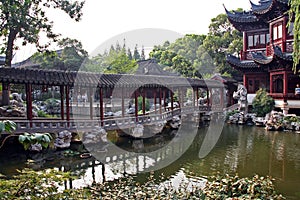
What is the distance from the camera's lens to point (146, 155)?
11.2 metres

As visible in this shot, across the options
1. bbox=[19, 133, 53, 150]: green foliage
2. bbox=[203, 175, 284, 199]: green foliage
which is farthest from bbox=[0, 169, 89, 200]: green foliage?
bbox=[203, 175, 284, 199]: green foliage

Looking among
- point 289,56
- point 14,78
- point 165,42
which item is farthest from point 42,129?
point 165,42

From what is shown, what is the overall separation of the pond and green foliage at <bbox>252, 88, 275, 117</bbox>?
17.6ft

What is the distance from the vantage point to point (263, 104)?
1880cm

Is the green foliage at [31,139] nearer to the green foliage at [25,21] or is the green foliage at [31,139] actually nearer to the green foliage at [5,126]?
the green foliage at [5,126]

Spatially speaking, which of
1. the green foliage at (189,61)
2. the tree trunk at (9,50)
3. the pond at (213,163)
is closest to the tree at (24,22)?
the tree trunk at (9,50)

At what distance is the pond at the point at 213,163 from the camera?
27.3 ft

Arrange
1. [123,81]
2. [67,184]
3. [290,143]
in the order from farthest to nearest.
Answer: [123,81] → [290,143] → [67,184]

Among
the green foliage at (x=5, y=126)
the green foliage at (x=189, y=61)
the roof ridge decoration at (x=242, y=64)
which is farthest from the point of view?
the green foliage at (x=189, y=61)

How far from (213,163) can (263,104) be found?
10600 millimetres

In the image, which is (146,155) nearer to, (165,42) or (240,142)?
(240,142)

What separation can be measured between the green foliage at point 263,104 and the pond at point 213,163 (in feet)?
17.6

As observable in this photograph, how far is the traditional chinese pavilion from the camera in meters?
18.5

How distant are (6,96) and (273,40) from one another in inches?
690
